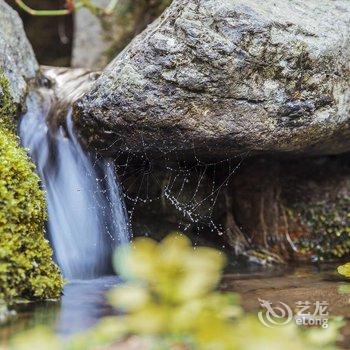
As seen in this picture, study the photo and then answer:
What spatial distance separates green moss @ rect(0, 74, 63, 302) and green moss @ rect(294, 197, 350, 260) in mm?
2432

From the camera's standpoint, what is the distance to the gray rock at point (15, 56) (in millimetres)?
3639

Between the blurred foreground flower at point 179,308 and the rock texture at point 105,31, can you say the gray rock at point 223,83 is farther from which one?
the rock texture at point 105,31

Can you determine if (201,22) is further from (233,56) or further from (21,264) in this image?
(21,264)

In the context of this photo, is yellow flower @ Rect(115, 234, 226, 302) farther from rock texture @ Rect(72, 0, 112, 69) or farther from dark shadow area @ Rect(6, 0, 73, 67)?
dark shadow area @ Rect(6, 0, 73, 67)

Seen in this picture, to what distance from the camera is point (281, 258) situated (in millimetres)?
4449

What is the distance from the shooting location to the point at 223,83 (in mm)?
3148

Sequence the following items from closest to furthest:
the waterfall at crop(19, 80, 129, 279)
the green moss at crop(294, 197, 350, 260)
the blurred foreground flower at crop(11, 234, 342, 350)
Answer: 1. the blurred foreground flower at crop(11, 234, 342, 350)
2. the waterfall at crop(19, 80, 129, 279)
3. the green moss at crop(294, 197, 350, 260)

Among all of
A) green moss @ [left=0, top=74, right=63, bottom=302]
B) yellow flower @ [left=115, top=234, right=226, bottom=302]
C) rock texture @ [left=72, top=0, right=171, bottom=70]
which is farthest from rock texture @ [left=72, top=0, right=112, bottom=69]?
yellow flower @ [left=115, top=234, right=226, bottom=302]

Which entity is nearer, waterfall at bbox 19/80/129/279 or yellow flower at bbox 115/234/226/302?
yellow flower at bbox 115/234/226/302

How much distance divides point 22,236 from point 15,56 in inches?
67.5

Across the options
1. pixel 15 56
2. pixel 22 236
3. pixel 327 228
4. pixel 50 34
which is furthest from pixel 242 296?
pixel 50 34

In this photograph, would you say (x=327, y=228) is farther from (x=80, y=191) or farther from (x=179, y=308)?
(x=179, y=308)

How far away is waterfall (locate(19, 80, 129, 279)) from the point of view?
3.56 metres

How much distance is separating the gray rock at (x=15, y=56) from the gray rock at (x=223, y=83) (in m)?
0.57
